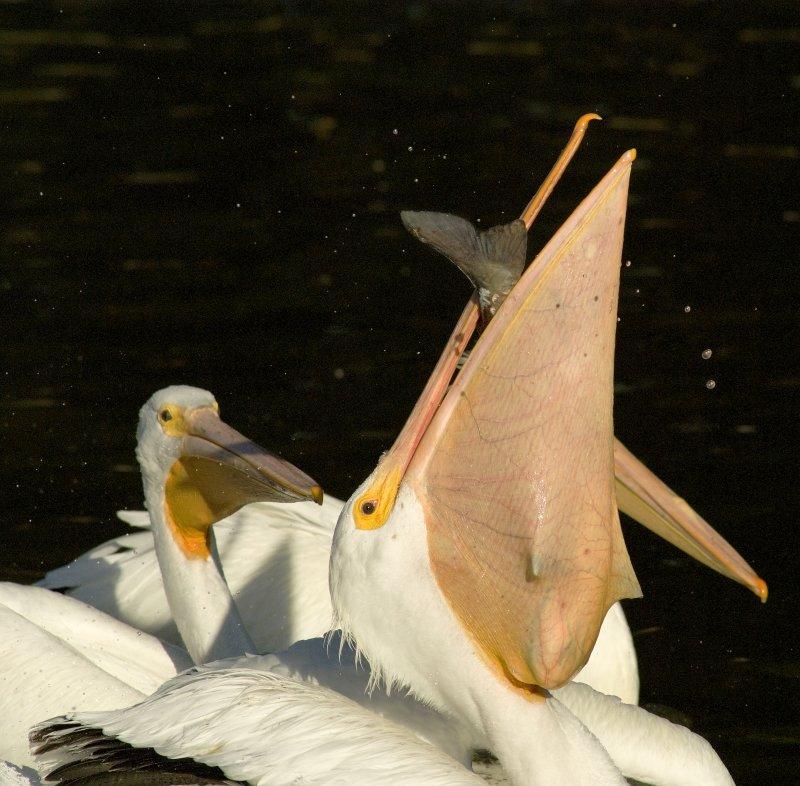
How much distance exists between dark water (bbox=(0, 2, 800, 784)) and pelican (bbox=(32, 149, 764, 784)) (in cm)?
140

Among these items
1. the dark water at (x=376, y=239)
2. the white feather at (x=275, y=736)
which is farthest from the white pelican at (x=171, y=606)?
the dark water at (x=376, y=239)

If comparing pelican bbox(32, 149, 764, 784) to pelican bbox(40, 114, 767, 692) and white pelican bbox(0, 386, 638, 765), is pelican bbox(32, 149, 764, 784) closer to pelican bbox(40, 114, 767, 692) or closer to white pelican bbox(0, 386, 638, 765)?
white pelican bbox(0, 386, 638, 765)

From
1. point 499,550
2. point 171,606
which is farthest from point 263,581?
point 499,550

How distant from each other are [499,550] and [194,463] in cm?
132

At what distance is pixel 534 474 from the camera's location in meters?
2.79

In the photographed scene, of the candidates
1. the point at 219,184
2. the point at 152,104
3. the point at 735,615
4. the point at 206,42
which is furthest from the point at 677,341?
the point at 206,42

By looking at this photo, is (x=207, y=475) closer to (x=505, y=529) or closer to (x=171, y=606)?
(x=171, y=606)

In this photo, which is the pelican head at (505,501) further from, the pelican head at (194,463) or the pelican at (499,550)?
the pelican head at (194,463)

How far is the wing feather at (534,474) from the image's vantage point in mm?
2695

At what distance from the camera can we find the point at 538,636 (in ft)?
9.34

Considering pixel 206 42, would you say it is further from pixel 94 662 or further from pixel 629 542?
pixel 94 662

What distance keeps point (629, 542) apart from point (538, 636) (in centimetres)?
247

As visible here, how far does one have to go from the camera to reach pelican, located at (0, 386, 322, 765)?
3787 mm

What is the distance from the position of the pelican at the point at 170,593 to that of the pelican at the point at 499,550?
85 centimetres
